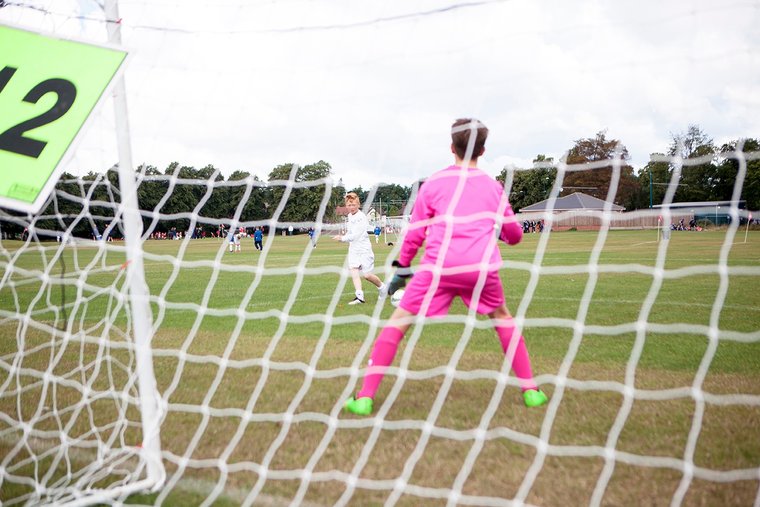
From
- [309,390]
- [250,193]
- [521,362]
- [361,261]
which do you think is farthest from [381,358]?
[361,261]

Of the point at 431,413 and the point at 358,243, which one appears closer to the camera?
the point at 431,413

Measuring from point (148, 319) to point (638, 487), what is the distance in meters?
2.35

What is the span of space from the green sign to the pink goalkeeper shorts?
1859mm

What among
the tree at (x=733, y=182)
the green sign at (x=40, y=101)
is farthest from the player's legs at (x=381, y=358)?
the tree at (x=733, y=182)

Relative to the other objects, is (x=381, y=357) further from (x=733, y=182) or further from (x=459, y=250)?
(x=733, y=182)

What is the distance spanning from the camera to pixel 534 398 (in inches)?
130

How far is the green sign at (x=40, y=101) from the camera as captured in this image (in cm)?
237

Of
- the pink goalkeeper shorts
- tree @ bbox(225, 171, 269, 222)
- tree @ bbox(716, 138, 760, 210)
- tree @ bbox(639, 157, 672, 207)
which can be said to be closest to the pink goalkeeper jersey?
the pink goalkeeper shorts

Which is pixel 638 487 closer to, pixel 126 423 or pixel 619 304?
pixel 126 423

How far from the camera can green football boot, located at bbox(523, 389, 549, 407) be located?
10.8ft

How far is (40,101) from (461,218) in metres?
A: 2.14

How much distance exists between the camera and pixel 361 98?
3354 millimetres

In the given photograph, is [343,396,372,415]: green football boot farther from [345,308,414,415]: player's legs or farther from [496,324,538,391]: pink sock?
[496,324,538,391]: pink sock

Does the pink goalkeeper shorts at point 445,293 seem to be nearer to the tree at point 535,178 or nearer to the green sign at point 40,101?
the tree at point 535,178
